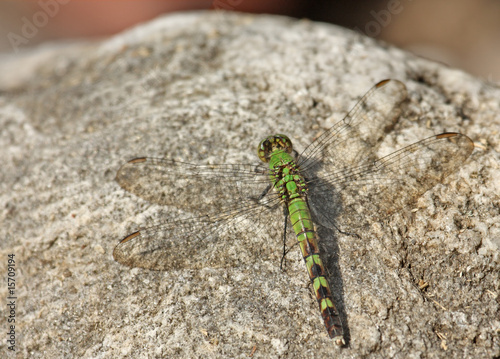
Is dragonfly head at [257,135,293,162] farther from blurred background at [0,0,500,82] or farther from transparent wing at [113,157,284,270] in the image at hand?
blurred background at [0,0,500,82]

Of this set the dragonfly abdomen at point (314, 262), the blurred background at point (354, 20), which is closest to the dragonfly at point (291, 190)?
the dragonfly abdomen at point (314, 262)

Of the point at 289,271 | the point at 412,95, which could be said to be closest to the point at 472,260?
the point at 289,271

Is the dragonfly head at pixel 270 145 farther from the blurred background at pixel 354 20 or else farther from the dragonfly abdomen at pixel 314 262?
the blurred background at pixel 354 20

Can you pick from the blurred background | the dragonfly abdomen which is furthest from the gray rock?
the blurred background

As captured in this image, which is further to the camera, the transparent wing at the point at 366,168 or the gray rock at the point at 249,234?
the transparent wing at the point at 366,168

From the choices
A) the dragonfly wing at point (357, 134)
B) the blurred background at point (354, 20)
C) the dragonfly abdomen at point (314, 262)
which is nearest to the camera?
the dragonfly abdomen at point (314, 262)

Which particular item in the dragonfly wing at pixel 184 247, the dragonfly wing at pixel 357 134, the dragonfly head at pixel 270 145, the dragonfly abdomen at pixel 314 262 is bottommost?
the dragonfly wing at pixel 184 247

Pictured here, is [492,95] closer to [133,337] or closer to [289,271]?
[289,271]
